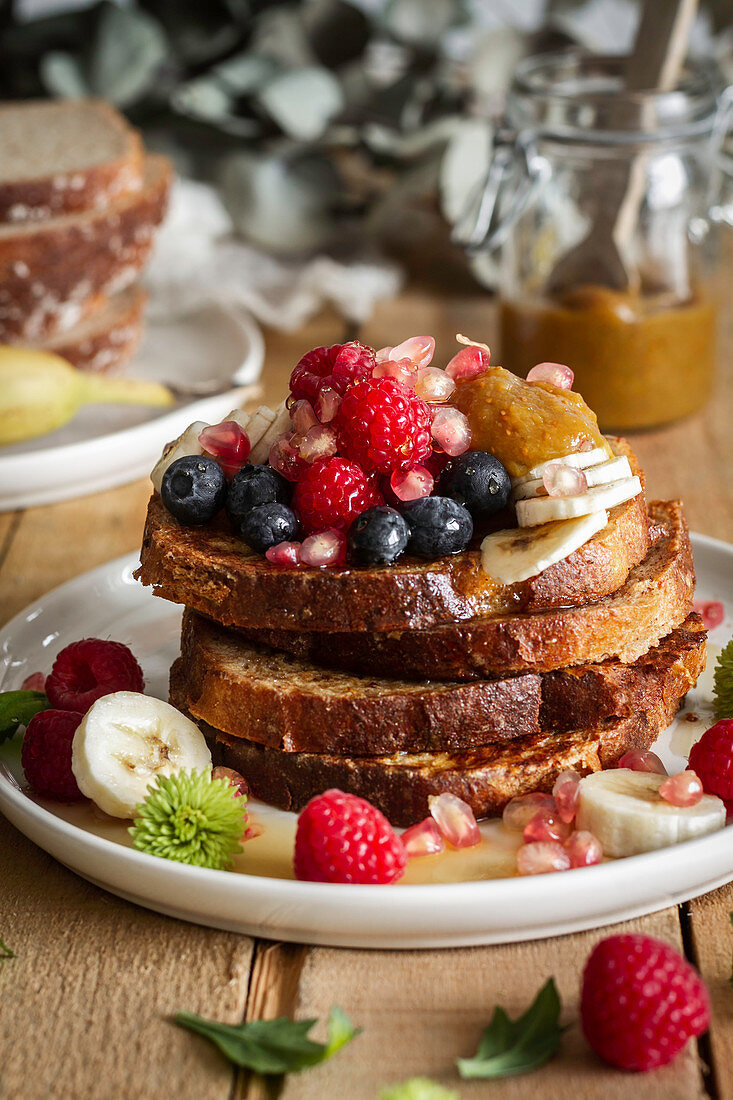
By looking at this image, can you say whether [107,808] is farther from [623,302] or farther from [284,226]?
[284,226]

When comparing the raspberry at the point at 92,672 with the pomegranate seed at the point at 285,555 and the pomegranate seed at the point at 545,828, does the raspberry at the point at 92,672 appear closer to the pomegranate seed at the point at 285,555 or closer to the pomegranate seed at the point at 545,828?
the pomegranate seed at the point at 285,555

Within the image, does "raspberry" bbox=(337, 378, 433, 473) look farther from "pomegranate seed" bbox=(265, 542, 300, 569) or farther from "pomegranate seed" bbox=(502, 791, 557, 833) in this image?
"pomegranate seed" bbox=(502, 791, 557, 833)

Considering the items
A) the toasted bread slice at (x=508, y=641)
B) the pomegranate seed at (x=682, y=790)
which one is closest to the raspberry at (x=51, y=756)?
the toasted bread slice at (x=508, y=641)

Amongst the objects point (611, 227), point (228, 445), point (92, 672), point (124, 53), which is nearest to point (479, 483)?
point (228, 445)

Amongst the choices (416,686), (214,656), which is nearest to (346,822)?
(416,686)

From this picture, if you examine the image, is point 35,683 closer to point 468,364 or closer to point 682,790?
point 468,364

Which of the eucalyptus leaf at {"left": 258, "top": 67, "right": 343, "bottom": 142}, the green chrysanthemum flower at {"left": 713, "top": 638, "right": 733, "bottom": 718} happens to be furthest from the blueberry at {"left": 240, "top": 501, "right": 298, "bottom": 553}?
the eucalyptus leaf at {"left": 258, "top": 67, "right": 343, "bottom": 142}

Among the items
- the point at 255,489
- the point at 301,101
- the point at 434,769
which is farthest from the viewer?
the point at 301,101
